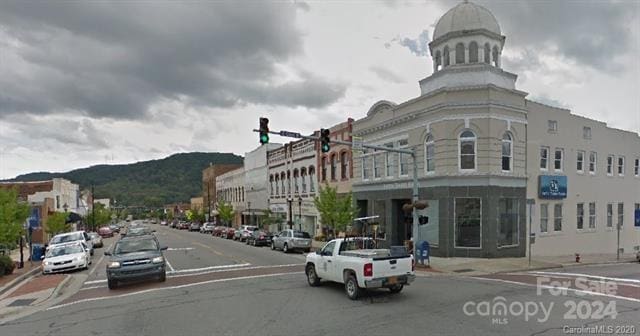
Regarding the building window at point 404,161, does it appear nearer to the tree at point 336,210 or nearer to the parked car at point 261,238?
the tree at point 336,210

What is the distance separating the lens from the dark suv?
14664 mm

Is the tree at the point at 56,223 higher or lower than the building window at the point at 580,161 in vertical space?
lower

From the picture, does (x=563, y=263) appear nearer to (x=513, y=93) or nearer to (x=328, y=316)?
(x=513, y=93)

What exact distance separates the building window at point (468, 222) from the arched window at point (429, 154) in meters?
2.37

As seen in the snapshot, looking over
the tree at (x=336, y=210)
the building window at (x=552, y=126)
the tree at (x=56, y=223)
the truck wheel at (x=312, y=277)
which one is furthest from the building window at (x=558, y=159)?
the tree at (x=56, y=223)

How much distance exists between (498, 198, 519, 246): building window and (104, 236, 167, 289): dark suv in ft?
53.9

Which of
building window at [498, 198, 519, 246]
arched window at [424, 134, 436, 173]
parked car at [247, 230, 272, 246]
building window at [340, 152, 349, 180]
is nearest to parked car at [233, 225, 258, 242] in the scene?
parked car at [247, 230, 272, 246]

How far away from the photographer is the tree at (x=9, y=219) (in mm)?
19406

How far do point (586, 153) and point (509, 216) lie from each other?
29.7 ft

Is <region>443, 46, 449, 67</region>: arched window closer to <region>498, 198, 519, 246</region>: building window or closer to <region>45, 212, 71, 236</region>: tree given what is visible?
<region>498, 198, 519, 246</region>: building window

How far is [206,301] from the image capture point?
12219 millimetres

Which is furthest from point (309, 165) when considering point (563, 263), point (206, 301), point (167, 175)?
point (167, 175)

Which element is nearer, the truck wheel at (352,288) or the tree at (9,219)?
the truck wheel at (352,288)

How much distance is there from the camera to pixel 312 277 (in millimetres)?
14453
